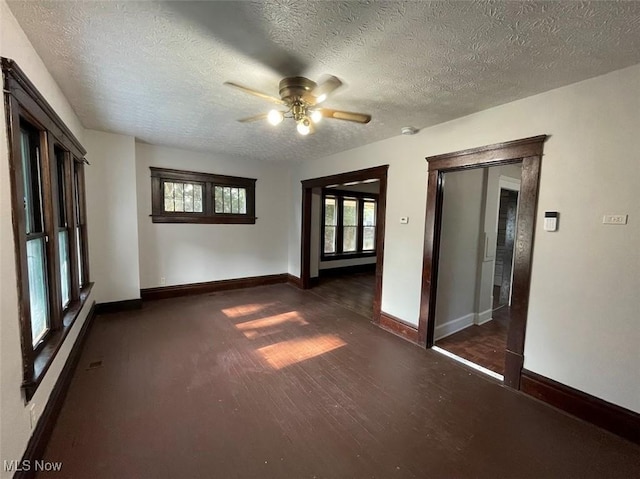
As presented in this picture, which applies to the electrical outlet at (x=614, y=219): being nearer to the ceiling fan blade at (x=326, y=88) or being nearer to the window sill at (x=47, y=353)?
the ceiling fan blade at (x=326, y=88)

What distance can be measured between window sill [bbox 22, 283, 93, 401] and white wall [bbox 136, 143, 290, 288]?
197cm

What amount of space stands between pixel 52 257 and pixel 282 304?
10.1ft

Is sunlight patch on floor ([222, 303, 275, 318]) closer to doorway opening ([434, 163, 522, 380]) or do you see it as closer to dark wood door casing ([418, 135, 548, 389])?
doorway opening ([434, 163, 522, 380])

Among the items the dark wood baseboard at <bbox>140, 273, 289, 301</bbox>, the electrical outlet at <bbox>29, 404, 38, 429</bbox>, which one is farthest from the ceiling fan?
the dark wood baseboard at <bbox>140, 273, 289, 301</bbox>

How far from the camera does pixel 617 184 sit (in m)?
1.94

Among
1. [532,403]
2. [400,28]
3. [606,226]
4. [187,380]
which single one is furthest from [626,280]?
[187,380]

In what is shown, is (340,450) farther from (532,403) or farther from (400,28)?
(400,28)

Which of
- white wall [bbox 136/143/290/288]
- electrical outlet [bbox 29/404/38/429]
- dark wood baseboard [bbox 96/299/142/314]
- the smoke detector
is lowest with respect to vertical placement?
dark wood baseboard [bbox 96/299/142/314]

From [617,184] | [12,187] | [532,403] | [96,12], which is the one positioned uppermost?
[96,12]

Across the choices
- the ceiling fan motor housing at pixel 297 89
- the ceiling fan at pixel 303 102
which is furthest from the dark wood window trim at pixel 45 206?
the ceiling fan motor housing at pixel 297 89

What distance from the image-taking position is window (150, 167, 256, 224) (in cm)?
462

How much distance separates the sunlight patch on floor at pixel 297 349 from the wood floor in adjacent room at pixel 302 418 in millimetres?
22

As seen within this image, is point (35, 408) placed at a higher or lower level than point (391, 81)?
lower

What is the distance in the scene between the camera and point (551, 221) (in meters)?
2.25
